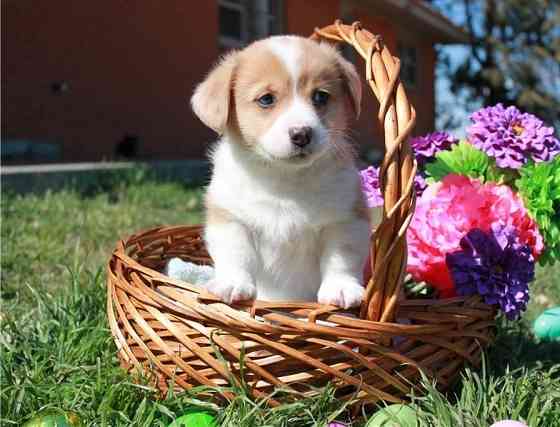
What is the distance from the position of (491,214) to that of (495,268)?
20 cm

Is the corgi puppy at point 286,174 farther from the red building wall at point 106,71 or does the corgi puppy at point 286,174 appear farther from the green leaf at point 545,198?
the red building wall at point 106,71

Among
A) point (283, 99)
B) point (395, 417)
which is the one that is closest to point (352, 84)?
point (283, 99)

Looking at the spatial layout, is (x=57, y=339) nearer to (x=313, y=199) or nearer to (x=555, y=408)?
(x=313, y=199)

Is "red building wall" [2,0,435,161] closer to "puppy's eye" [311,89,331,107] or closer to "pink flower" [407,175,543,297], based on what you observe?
"pink flower" [407,175,543,297]

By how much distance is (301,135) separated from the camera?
6.33 feet

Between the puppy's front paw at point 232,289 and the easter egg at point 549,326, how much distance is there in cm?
139

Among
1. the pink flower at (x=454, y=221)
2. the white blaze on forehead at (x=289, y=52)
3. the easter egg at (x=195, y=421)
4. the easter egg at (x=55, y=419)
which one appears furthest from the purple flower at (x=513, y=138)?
the easter egg at (x=55, y=419)

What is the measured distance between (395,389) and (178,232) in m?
1.38

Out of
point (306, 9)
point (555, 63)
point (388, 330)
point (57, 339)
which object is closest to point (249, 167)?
point (388, 330)

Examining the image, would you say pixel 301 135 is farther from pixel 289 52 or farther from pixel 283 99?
pixel 289 52

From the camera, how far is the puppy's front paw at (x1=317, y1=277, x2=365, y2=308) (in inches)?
72.2

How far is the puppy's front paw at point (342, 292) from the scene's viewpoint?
1834 mm

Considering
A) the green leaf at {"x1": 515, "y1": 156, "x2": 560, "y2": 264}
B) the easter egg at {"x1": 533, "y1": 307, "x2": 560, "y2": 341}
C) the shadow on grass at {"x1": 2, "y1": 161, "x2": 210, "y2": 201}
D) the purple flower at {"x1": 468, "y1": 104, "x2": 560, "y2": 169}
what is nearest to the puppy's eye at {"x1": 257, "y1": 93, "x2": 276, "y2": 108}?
the purple flower at {"x1": 468, "y1": 104, "x2": 560, "y2": 169}

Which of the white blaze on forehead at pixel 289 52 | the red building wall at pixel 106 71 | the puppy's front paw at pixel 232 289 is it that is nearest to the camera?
the puppy's front paw at pixel 232 289
